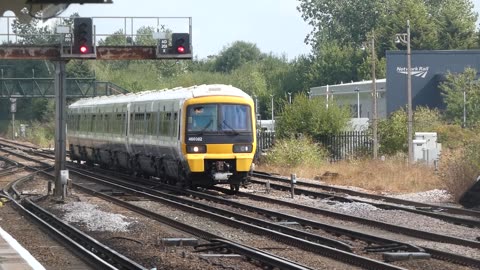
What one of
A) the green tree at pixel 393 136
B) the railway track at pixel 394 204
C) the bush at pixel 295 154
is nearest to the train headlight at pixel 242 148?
the railway track at pixel 394 204

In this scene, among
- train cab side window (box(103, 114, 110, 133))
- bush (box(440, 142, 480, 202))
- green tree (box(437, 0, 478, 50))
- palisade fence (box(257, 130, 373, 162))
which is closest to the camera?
bush (box(440, 142, 480, 202))

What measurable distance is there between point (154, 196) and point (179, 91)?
4081 millimetres

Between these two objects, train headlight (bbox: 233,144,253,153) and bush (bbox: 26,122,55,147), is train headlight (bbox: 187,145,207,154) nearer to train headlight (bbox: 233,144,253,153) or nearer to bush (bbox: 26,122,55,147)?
train headlight (bbox: 233,144,253,153)

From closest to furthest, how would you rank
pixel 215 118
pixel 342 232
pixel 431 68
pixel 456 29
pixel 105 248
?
pixel 105 248 → pixel 342 232 → pixel 215 118 → pixel 431 68 → pixel 456 29

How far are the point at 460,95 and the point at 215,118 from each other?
114 feet

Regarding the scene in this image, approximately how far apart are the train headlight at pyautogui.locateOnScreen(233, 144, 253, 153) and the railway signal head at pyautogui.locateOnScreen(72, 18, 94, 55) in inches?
192

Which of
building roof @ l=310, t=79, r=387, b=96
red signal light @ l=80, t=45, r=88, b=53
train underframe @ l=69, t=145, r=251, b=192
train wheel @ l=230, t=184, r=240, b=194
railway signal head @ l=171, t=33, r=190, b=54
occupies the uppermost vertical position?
building roof @ l=310, t=79, r=387, b=96

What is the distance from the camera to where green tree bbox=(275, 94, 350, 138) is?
4538 cm

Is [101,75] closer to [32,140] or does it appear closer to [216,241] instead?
[32,140]

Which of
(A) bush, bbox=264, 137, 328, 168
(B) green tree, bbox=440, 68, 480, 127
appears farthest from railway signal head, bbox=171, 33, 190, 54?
(B) green tree, bbox=440, 68, 480, 127

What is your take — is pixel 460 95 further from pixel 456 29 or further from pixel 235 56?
pixel 235 56

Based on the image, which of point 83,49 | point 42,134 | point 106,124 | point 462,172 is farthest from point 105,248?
point 42,134

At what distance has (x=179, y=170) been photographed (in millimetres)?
29078

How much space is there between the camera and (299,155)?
40.8 metres
